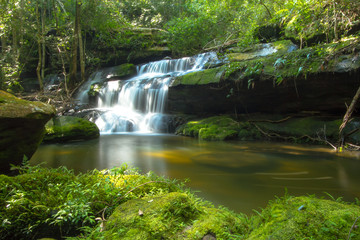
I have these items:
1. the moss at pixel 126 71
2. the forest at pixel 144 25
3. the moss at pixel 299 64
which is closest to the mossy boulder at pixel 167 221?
the moss at pixel 299 64

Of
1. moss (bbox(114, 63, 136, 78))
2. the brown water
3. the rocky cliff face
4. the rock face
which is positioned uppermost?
moss (bbox(114, 63, 136, 78))

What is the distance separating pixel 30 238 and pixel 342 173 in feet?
16.1

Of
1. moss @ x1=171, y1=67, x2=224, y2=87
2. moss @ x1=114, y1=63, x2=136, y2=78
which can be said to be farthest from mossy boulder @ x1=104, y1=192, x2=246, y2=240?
moss @ x1=114, y1=63, x2=136, y2=78

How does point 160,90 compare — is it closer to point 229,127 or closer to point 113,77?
point 229,127

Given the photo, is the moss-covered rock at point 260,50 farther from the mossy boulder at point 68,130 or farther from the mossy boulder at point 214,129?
the mossy boulder at point 68,130

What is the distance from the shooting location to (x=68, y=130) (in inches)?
326

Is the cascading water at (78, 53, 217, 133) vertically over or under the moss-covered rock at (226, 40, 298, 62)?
under

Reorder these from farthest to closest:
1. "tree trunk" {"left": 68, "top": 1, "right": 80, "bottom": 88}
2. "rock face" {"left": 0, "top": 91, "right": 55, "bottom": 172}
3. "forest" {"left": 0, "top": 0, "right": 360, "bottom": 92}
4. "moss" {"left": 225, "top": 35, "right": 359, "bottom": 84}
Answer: "tree trunk" {"left": 68, "top": 1, "right": 80, "bottom": 88} < "forest" {"left": 0, "top": 0, "right": 360, "bottom": 92} < "moss" {"left": 225, "top": 35, "right": 359, "bottom": 84} < "rock face" {"left": 0, "top": 91, "right": 55, "bottom": 172}

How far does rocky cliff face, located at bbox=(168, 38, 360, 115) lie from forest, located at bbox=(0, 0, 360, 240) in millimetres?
44

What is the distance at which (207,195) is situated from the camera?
3.08 meters

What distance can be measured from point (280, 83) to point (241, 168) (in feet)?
15.6

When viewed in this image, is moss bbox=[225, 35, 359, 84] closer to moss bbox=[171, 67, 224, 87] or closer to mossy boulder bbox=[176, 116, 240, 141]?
moss bbox=[171, 67, 224, 87]

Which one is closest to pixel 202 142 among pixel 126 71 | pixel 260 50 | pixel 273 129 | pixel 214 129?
pixel 214 129

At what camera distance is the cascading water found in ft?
39.2
